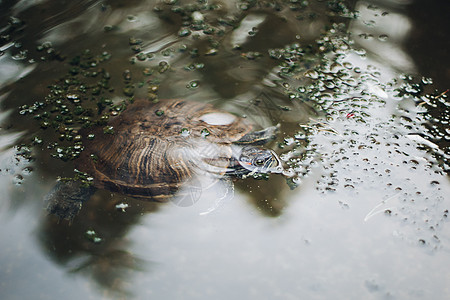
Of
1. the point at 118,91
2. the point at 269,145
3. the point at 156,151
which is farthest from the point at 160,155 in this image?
the point at 118,91

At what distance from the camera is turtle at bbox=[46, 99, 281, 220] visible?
246cm

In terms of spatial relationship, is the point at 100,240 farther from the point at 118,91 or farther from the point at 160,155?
the point at 118,91

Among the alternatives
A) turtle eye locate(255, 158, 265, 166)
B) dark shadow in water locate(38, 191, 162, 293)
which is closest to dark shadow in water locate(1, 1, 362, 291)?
dark shadow in water locate(38, 191, 162, 293)

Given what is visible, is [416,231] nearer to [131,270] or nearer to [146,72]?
[131,270]

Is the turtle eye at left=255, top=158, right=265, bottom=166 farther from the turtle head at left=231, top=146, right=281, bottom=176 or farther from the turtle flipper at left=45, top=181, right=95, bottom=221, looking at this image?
the turtle flipper at left=45, top=181, right=95, bottom=221

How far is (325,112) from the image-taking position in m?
2.90

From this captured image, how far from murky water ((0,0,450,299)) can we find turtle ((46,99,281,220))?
0.33ft

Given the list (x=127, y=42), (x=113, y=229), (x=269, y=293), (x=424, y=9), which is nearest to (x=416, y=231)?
(x=269, y=293)

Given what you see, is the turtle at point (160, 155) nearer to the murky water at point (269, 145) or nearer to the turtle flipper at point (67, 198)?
the turtle flipper at point (67, 198)

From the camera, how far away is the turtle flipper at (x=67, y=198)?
244 centimetres

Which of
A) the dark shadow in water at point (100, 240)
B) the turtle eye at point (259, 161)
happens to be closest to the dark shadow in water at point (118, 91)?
the dark shadow in water at point (100, 240)

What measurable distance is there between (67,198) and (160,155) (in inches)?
28.8

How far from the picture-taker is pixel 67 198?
2461mm

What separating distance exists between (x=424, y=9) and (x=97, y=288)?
401 centimetres
